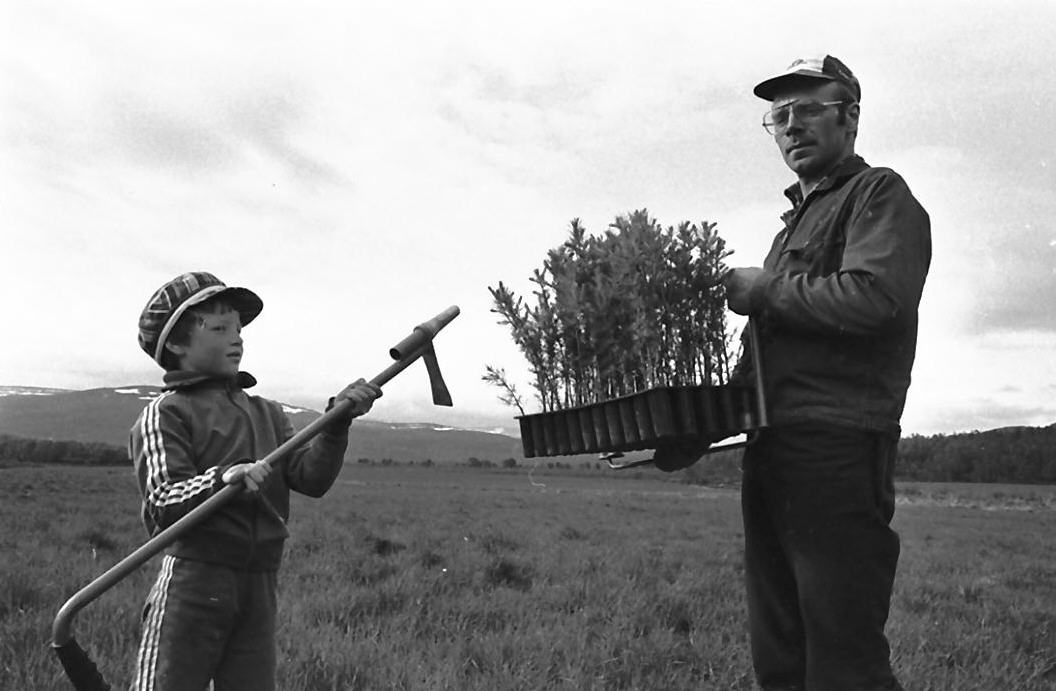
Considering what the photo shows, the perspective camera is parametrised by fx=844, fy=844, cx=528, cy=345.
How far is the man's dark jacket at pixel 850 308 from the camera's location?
8.80ft

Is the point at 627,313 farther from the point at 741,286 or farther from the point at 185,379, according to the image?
the point at 185,379

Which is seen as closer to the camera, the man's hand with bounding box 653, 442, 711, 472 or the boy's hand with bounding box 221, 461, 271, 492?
the boy's hand with bounding box 221, 461, 271, 492

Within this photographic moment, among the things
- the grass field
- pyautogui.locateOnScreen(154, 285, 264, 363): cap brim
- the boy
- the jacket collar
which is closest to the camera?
the boy

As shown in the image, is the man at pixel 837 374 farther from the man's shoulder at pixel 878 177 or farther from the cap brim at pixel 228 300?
the cap brim at pixel 228 300

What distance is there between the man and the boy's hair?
6.29 ft

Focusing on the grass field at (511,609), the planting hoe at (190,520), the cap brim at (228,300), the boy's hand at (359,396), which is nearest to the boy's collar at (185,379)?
the cap brim at (228,300)

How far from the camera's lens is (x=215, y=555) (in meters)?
3.04

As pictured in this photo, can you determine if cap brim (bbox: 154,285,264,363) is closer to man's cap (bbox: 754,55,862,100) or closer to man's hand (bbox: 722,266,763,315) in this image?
man's hand (bbox: 722,266,763,315)

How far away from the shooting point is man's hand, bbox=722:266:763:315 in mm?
2869

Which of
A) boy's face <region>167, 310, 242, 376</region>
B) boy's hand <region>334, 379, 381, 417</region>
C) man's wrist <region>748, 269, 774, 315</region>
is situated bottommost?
boy's hand <region>334, 379, 381, 417</region>

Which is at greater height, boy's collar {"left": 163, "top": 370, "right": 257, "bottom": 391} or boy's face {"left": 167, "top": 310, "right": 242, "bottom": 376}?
boy's face {"left": 167, "top": 310, "right": 242, "bottom": 376}

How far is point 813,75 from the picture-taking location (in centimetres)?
296

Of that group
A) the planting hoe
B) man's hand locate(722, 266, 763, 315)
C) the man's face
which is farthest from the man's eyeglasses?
the planting hoe

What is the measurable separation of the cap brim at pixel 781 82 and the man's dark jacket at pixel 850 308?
0.35 meters
